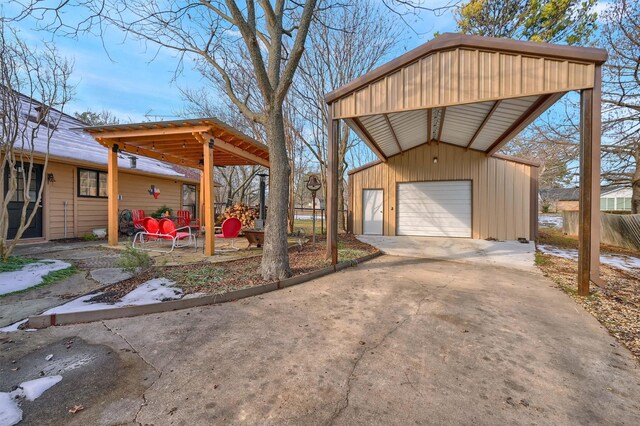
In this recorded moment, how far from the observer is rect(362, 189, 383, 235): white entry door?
11827 mm

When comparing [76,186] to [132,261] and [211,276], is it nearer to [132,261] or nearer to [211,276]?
[132,261]

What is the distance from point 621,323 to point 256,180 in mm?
23454

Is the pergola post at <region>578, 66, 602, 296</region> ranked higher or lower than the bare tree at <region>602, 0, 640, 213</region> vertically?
lower

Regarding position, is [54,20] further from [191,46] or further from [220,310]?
[220,310]

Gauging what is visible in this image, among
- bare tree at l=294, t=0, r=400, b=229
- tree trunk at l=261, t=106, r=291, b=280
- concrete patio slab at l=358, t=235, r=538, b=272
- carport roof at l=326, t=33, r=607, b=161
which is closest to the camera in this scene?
carport roof at l=326, t=33, r=607, b=161

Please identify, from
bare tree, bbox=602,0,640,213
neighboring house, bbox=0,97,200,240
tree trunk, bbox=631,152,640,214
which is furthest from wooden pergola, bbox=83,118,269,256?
tree trunk, bbox=631,152,640,214

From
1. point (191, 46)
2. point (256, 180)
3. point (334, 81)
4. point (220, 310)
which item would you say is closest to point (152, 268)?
point (220, 310)

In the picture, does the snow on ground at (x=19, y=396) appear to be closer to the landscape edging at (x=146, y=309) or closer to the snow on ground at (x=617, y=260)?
the landscape edging at (x=146, y=309)

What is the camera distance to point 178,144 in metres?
7.79

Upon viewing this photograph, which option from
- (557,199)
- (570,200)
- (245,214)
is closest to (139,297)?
(245,214)

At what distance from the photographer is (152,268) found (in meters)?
4.79

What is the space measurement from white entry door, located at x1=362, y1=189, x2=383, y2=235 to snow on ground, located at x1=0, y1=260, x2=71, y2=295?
9563 millimetres

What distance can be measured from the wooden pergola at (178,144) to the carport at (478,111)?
2.60 m

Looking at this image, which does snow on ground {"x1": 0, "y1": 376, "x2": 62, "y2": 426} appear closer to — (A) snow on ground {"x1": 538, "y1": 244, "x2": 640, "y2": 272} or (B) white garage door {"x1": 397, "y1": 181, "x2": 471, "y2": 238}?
(A) snow on ground {"x1": 538, "y1": 244, "x2": 640, "y2": 272}
